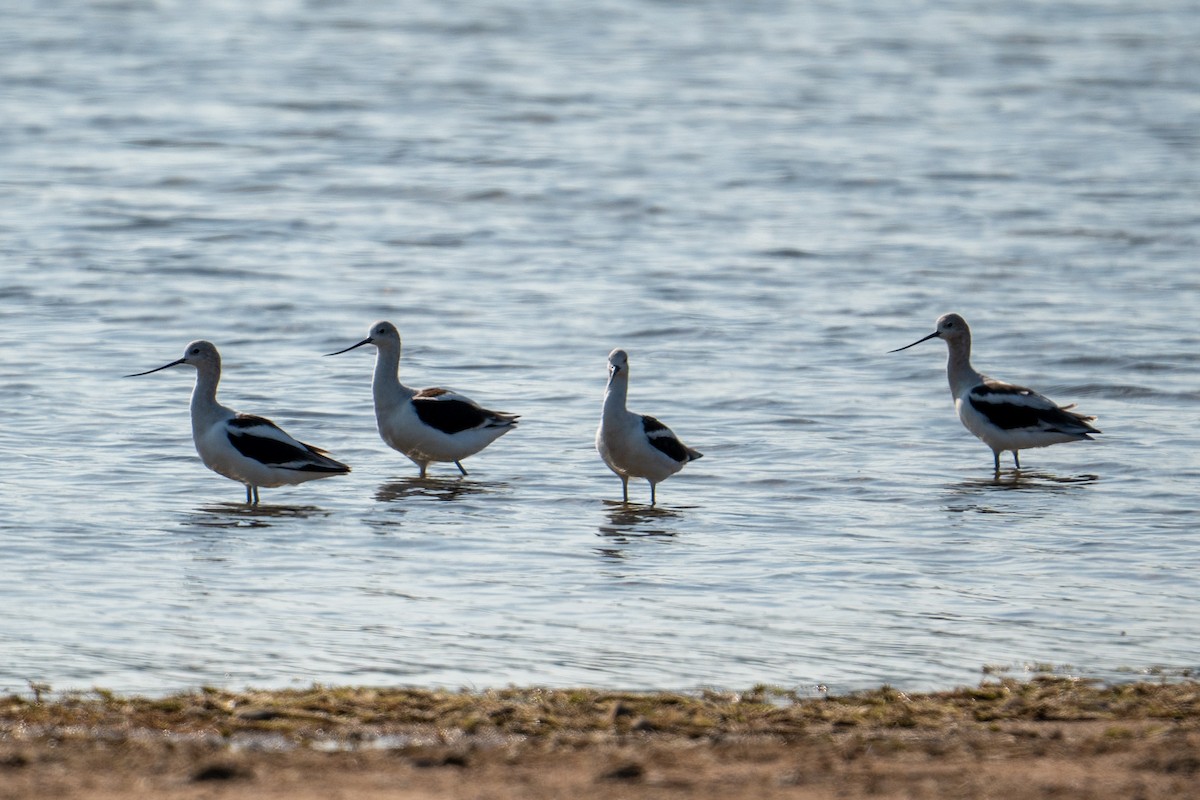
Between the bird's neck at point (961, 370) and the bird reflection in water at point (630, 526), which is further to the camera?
the bird's neck at point (961, 370)

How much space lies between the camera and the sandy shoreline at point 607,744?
607cm

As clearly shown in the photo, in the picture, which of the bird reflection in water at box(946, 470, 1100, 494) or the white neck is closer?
the white neck

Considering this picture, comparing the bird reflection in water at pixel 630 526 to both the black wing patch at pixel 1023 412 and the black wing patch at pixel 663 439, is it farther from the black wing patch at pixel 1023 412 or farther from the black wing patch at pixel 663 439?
the black wing patch at pixel 1023 412

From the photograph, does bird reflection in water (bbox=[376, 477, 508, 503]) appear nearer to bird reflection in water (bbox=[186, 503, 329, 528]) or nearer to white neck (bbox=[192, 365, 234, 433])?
bird reflection in water (bbox=[186, 503, 329, 528])

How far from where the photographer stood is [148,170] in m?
26.2

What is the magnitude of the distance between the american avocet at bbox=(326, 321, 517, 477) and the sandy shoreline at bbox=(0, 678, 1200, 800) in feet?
17.0

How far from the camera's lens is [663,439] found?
38.3 ft

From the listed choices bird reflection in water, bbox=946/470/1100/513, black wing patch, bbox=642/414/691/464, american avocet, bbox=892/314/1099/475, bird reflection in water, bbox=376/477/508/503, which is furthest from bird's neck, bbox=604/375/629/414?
american avocet, bbox=892/314/1099/475

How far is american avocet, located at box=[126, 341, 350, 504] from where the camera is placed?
1138 cm

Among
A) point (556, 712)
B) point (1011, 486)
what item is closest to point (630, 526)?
point (1011, 486)

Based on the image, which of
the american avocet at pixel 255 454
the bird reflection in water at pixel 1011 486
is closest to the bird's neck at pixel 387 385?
the american avocet at pixel 255 454

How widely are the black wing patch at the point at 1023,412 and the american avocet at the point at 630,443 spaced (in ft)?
7.94

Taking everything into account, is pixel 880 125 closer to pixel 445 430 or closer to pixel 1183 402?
pixel 1183 402

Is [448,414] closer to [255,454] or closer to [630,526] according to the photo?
[255,454]
